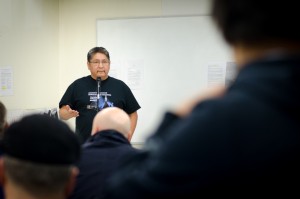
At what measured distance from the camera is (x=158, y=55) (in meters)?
4.20

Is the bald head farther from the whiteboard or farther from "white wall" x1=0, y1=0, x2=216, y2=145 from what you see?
the whiteboard

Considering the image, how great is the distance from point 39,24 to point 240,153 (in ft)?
12.7

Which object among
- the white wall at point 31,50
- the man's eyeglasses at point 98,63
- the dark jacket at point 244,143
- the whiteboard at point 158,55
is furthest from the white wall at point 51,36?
the dark jacket at point 244,143

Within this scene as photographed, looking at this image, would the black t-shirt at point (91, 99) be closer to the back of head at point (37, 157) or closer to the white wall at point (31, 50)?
the white wall at point (31, 50)

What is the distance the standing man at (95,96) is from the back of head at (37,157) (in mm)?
2411

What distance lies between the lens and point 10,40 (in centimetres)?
345

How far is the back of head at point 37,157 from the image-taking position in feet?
2.97

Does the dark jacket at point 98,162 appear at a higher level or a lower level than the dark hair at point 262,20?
lower

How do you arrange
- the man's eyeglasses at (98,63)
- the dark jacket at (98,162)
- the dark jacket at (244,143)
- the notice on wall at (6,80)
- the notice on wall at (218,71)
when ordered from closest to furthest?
1. the dark jacket at (244,143)
2. the dark jacket at (98,162)
3. the notice on wall at (6,80)
4. the man's eyeglasses at (98,63)
5. the notice on wall at (218,71)

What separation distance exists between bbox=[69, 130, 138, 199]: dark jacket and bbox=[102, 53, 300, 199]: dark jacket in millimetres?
974

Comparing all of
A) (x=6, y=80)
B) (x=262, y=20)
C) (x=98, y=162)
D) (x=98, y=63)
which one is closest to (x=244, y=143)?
(x=262, y=20)

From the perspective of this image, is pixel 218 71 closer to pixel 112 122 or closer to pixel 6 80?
pixel 6 80

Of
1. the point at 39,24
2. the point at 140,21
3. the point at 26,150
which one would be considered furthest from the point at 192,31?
the point at 26,150

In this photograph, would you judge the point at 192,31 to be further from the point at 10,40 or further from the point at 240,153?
the point at 240,153
